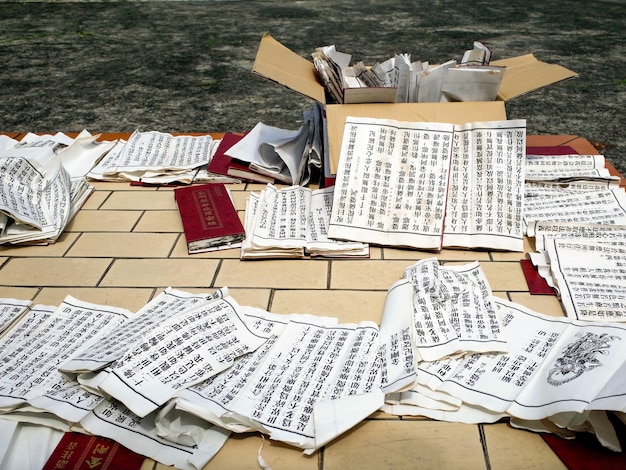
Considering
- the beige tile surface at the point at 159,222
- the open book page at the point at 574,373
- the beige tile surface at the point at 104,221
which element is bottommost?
the beige tile surface at the point at 104,221

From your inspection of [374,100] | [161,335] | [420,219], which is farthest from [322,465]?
[374,100]

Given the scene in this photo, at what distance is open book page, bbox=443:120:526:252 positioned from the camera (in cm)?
182

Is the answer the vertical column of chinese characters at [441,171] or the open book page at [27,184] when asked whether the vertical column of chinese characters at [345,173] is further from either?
the open book page at [27,184]

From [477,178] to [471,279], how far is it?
18.0 inches

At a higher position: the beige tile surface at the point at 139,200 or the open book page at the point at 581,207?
the open book page at the point at 581,207

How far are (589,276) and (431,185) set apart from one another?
1.81ft

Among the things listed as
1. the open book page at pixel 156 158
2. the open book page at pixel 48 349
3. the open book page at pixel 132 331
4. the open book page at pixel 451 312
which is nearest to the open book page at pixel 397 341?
the open book page at pixel 451 312

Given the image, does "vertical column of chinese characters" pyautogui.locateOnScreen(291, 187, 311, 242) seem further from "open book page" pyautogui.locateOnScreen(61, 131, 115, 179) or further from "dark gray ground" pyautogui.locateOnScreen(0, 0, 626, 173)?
"dark gray ground" pyautogui.locateOnScreen(0, 0, 626, 173)

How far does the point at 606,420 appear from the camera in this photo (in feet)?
3.72

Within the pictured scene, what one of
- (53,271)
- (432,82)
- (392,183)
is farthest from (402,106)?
(53,271)

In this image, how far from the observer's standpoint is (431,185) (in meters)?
1.87

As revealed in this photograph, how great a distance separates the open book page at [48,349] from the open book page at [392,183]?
0.77 m

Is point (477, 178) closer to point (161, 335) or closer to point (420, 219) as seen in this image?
point (420, 219)

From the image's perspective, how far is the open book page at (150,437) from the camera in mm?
1123
